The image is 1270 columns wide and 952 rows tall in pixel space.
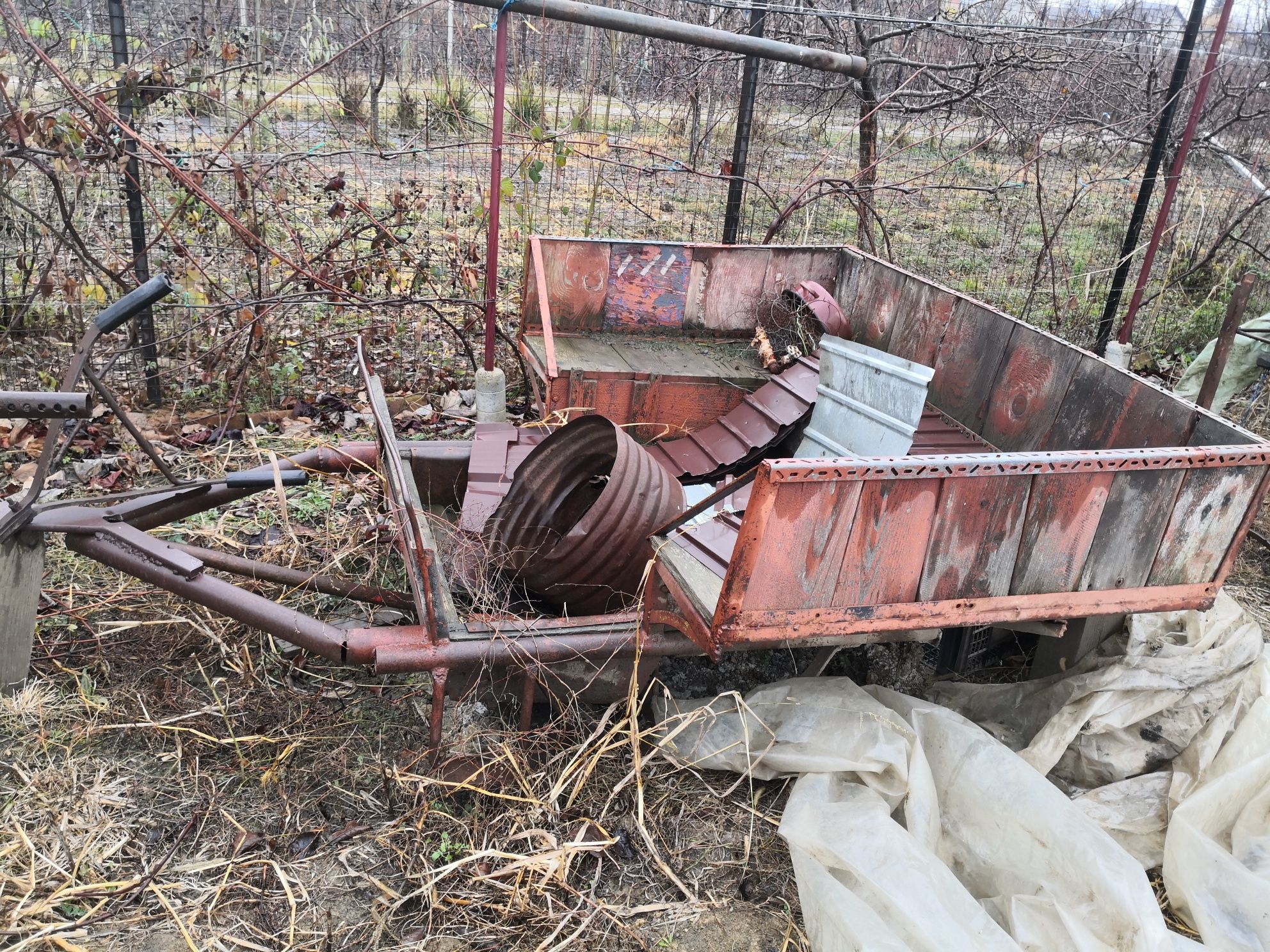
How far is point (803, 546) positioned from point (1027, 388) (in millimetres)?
2094

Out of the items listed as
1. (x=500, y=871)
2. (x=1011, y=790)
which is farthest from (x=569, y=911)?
(x=1011, y=790)

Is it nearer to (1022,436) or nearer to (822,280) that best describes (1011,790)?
(1022,436)

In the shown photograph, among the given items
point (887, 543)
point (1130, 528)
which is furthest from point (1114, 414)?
point (887, 543)

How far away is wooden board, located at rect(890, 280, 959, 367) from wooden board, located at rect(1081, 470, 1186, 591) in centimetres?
177

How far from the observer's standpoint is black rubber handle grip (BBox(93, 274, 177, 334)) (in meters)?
2.91

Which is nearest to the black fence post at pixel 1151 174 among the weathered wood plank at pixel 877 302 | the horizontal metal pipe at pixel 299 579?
the weathered wood plank at pixel 877 302

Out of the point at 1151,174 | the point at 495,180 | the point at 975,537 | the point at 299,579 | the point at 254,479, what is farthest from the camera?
the point at 1151,174

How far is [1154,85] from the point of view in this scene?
30.6 ft

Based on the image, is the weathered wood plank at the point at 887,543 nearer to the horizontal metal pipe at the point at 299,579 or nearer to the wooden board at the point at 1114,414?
the wooden board at the point at 1114,414

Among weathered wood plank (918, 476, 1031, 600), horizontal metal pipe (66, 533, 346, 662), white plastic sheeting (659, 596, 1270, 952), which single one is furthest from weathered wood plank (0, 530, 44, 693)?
weathered wood plank (918, 476, 1031, 600)

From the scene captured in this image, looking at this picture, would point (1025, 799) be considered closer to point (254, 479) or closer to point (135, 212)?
point (254, 479)

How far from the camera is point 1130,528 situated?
2.96m

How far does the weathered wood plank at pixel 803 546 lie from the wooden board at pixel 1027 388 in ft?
5.35

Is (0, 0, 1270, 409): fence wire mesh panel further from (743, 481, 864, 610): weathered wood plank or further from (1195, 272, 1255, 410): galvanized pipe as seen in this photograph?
(743, 481, 864, 610): weathered wood plank
